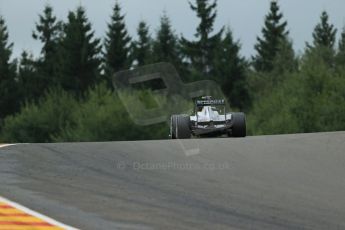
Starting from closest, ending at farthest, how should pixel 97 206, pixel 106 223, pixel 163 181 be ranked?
pixel 106 223 → pixel 97 206 → pixel 163 181

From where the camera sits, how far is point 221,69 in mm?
73062

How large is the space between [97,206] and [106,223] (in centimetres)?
69

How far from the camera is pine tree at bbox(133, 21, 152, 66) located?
79.6 meters

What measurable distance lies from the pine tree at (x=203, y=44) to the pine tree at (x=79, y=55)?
10.3 m

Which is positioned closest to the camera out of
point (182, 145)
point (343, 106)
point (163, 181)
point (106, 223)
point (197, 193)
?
point (106, 223)

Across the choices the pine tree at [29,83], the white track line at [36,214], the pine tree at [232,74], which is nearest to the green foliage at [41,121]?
the pine tree at [29,83]

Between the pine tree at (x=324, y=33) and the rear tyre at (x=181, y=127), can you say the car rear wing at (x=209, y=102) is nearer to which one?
the rear tyre at (x=181, y=127)

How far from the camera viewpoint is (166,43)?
80.2 metres

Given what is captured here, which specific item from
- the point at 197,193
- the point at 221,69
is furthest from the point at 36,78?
the point at 197,193

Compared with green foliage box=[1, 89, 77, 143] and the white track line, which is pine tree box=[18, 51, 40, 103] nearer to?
green foliage box=[1, 89, 77, 143]

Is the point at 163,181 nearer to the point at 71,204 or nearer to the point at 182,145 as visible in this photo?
the point at 71,204

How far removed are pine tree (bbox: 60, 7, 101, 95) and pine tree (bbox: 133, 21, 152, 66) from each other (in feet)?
15.8

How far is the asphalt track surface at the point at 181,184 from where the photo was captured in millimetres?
6793

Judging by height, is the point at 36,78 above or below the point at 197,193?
above
